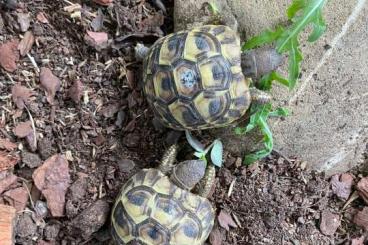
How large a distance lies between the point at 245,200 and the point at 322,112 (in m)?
0.66

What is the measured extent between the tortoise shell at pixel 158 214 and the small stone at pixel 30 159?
19.1 inches

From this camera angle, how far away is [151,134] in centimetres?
345

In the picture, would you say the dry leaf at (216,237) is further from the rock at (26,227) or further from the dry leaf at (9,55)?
the dry leaf at (9,55)

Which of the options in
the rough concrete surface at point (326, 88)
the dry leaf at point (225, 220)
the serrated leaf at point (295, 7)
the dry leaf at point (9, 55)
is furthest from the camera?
the dry leaf at point (225, 220)

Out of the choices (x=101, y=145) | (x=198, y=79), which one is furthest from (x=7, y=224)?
(x=198, y=79)

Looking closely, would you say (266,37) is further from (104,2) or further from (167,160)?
(104,2)

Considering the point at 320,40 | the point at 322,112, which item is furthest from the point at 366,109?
the point at 320,40

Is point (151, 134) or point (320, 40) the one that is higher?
point (320, 40)

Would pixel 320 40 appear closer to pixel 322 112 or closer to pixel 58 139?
pixel 322 112

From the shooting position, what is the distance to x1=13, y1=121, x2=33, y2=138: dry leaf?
3256 millimetres

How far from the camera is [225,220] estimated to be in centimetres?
341

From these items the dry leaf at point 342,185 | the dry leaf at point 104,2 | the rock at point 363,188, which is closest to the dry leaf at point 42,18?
the dry leaf at point 104,2

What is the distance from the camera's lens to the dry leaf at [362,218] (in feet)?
11.4

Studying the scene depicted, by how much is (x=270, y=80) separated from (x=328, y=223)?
0.91m
